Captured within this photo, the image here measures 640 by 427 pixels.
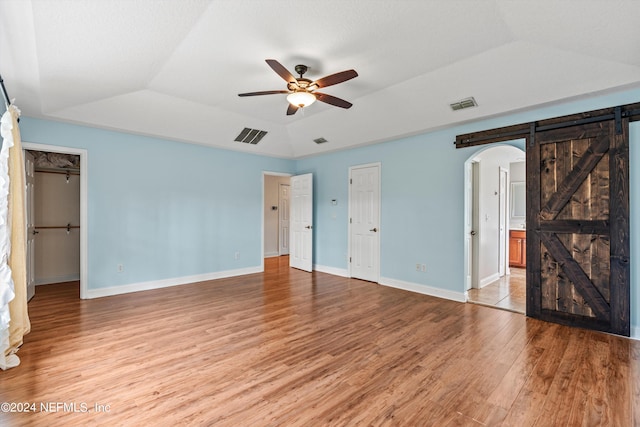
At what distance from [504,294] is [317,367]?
148 inches

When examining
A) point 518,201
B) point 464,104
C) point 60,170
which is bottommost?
point 518,201

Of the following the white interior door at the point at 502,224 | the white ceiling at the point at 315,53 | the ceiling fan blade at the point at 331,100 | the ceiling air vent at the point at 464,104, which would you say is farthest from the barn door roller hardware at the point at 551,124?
the white interior door at the point at 502,224

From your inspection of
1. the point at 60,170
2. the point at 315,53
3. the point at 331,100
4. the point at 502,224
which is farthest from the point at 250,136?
the point at 502,224

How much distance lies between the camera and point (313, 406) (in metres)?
2.06

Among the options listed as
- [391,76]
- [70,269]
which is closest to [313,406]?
[391,76]

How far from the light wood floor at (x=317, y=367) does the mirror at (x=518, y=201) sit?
170 inches

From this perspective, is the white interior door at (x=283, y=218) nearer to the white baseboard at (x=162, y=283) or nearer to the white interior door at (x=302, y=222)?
the white interior door at (x=302, y=222)

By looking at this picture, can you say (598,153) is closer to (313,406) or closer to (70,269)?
(313,406)

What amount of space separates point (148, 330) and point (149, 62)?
2911 millimetres

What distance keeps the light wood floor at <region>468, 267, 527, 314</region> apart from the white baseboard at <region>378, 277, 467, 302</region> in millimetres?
220

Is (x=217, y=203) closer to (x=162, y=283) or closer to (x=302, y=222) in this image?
(x=162, y=283)

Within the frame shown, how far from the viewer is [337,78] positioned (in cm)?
288

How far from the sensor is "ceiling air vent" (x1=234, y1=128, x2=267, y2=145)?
5.57m

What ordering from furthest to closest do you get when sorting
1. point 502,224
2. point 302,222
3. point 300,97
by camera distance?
1. point 302,222
2. point 502,224
3. point 300,97
